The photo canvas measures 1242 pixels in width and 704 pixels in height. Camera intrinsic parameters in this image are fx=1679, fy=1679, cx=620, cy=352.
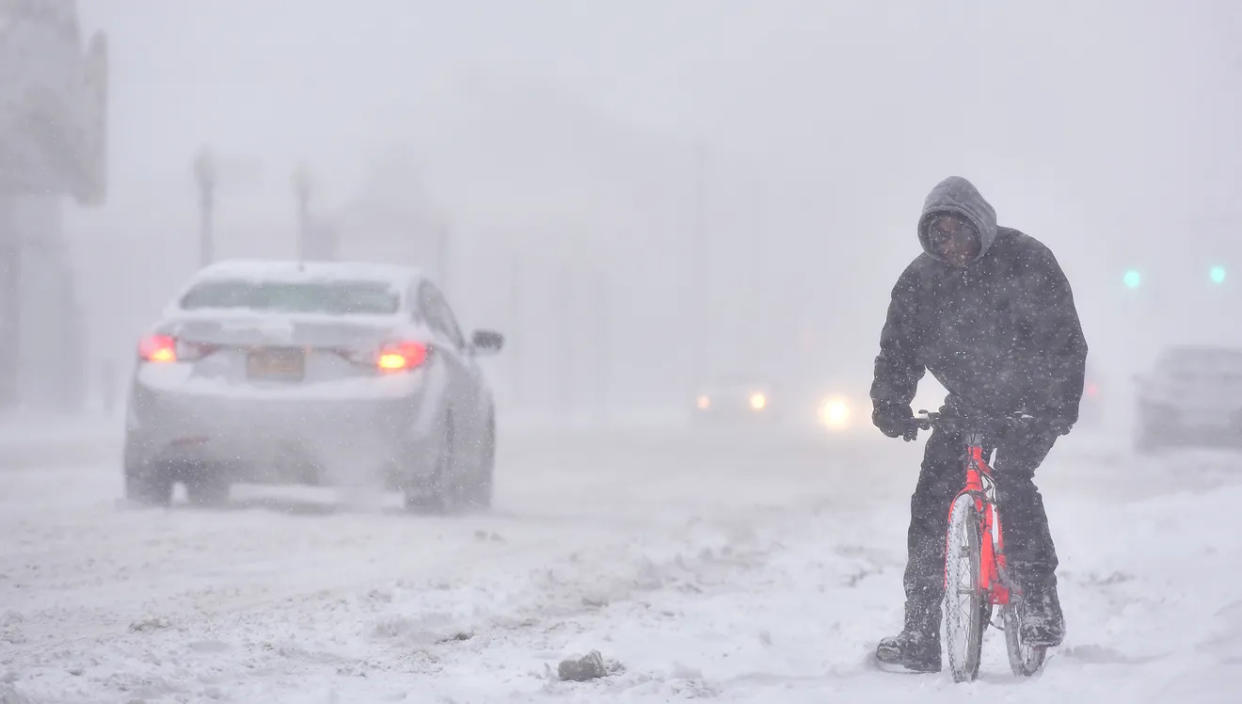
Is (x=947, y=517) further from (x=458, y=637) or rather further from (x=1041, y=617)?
(x=458, y=637)

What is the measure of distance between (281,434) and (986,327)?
18.1 feet

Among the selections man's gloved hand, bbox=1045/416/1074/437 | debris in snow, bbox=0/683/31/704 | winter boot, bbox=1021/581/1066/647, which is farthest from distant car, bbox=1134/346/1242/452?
debris in snow, bbox=0/683/31/704

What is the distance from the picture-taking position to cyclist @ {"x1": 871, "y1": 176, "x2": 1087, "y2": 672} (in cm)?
487

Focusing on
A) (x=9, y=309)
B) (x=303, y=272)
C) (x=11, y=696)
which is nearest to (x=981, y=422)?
(x=11, y=696)

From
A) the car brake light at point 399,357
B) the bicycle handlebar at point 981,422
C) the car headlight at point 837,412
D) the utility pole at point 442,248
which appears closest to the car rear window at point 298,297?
the car brake light at point 399,357

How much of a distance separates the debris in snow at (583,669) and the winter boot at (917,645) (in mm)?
854

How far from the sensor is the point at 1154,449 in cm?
2227

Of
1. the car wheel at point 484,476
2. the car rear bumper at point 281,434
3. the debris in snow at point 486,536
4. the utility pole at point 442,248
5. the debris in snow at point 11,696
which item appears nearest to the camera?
the debris in snow at point 11,696

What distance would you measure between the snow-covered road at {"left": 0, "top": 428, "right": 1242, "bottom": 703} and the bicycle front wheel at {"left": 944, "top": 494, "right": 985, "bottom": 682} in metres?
0.09

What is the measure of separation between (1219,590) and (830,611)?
149 cm

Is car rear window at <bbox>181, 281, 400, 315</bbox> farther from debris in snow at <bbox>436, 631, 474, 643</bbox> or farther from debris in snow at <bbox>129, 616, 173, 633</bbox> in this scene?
debris in snow at <bbox>436, 631, 474, 643</bbox>

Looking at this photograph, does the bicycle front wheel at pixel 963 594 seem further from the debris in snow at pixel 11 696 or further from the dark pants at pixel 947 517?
the debris in snow at pixel 11 696

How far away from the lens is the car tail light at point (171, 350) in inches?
380

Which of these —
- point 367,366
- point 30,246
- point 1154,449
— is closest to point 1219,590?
point 367,366
